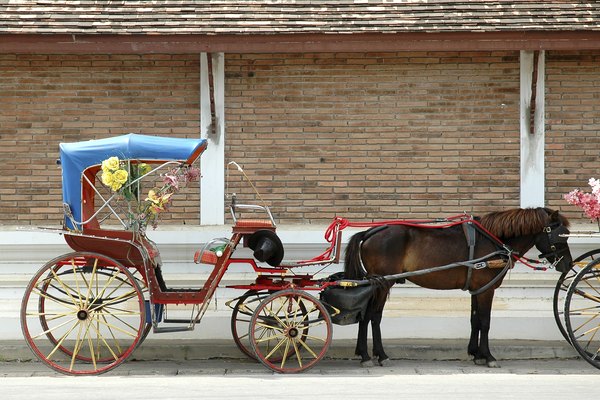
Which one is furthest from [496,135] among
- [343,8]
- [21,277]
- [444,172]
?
[21,277]

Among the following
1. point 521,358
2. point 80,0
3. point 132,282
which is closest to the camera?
point 132,282

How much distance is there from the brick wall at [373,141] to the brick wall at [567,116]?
16.1 inches

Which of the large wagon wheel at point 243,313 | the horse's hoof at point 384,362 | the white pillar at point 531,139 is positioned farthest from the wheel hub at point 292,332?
the white pillar at point 531,139

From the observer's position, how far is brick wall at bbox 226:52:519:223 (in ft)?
33.5

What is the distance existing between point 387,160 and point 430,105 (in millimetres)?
773

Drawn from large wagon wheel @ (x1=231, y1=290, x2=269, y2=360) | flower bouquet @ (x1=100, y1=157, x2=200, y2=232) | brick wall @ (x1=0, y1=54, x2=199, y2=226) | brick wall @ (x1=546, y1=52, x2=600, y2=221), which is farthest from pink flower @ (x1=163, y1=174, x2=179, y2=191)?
brick wall @ (x1=546, y1=52, x2=600, y2=221)

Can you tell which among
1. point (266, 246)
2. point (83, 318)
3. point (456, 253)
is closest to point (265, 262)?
point (266, 246)

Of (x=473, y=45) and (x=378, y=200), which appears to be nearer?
(x=473, y=45)

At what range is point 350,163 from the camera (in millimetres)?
10250

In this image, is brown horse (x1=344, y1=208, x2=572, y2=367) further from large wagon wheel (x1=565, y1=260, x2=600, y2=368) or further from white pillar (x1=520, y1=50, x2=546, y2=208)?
white pillar (x1=520, y1=50, x2=546, y2=208)

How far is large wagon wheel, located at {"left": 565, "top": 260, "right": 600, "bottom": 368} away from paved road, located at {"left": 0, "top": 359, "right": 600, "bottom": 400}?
0.23m

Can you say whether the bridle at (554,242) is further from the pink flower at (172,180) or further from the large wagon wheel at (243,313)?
the pink flower at (172,180)

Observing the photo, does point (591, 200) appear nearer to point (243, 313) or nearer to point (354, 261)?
point (354, 261)

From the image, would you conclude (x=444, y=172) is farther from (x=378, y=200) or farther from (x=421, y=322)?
(x=421, y=322)
